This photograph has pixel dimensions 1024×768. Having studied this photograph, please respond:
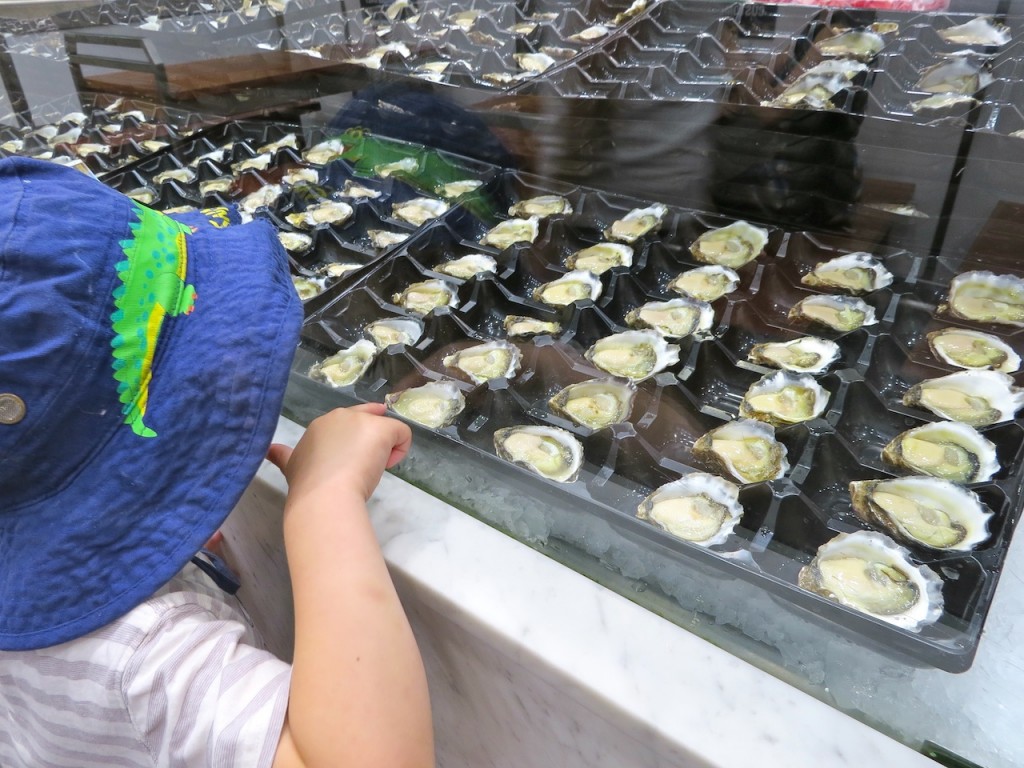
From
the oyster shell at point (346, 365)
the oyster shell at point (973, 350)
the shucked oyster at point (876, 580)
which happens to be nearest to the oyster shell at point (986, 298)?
the oyster shell at point (973, 350)

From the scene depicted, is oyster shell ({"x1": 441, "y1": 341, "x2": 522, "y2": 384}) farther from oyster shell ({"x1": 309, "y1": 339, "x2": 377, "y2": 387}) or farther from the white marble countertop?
the white marble countertop

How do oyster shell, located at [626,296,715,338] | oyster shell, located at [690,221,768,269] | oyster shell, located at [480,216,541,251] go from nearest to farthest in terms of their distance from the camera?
oyster shell, located at [626,296,715,338], oyster shell, located at [690,221,768,269], oyster shell, located at [480,216,541,251]

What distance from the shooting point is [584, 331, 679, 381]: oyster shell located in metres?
0.92

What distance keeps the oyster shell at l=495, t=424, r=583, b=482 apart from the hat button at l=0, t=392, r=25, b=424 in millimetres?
451

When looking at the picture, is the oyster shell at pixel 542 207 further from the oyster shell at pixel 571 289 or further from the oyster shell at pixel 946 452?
the oyster shell at pixel 946 452

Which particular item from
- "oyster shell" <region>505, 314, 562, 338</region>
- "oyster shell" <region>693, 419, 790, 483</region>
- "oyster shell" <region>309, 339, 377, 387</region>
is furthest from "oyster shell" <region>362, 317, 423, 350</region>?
"oyster shell" <region>693, 419, 790, 483</region>

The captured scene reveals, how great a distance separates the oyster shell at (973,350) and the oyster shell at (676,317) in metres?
0.28

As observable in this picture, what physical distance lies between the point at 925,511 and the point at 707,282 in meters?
0.47

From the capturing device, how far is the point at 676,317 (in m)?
1.00

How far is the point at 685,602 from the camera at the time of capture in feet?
2.06

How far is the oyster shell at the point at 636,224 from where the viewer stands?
1.17 metres

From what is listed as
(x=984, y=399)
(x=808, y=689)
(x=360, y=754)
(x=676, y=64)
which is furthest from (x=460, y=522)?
(x=676, y=64)

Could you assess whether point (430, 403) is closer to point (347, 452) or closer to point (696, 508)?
point (347, 452)

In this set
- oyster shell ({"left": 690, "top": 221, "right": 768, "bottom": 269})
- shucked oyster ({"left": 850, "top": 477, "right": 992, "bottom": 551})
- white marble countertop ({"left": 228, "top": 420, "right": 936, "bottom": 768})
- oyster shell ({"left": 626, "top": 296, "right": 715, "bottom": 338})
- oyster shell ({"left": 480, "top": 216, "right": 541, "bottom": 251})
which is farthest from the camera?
oyster shell ({"left": 480, "top": 216, "right": 541, "bottom": 251})
